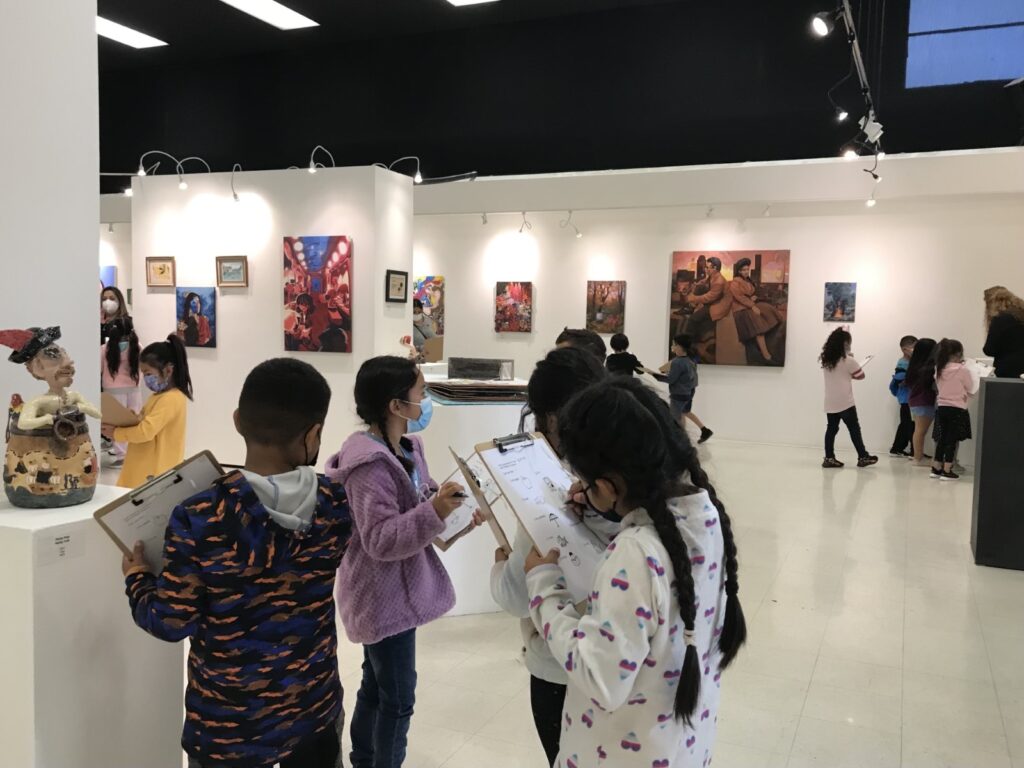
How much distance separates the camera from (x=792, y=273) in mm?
10219

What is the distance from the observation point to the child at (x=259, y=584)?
1.47 meters

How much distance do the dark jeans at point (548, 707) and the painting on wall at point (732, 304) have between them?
29.8 feet

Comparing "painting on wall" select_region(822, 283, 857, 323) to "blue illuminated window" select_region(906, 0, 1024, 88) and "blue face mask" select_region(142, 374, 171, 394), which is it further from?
"blue face mask" select_region(142, 374, 171, 394)

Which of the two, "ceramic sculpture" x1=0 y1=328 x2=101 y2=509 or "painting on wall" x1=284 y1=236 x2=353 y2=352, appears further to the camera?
"painting on wall" x1=284 y1=236 x2=353 y2=352

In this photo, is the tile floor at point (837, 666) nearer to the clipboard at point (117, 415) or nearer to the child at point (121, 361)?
the clipboard at point (117, 415)

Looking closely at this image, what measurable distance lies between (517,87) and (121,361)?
5720mm

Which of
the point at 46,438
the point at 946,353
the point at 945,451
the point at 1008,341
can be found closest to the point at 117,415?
the point at 46,438

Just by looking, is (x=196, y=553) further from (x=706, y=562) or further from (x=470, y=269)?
(x=470, y=269)

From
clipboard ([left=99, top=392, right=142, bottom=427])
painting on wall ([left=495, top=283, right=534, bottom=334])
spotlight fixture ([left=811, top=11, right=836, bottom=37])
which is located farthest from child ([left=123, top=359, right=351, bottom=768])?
painting on wall ([left=495, top=283, right=534, bottom=334])

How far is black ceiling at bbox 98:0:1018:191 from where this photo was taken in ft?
28.6

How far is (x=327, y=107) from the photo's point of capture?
415 inches

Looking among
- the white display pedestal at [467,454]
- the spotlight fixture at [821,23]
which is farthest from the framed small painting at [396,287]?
the spotlight fixture at [821,23]

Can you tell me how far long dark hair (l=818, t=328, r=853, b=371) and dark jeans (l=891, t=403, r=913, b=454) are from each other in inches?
55.5

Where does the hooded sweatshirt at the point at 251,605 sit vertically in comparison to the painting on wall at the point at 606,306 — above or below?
below
